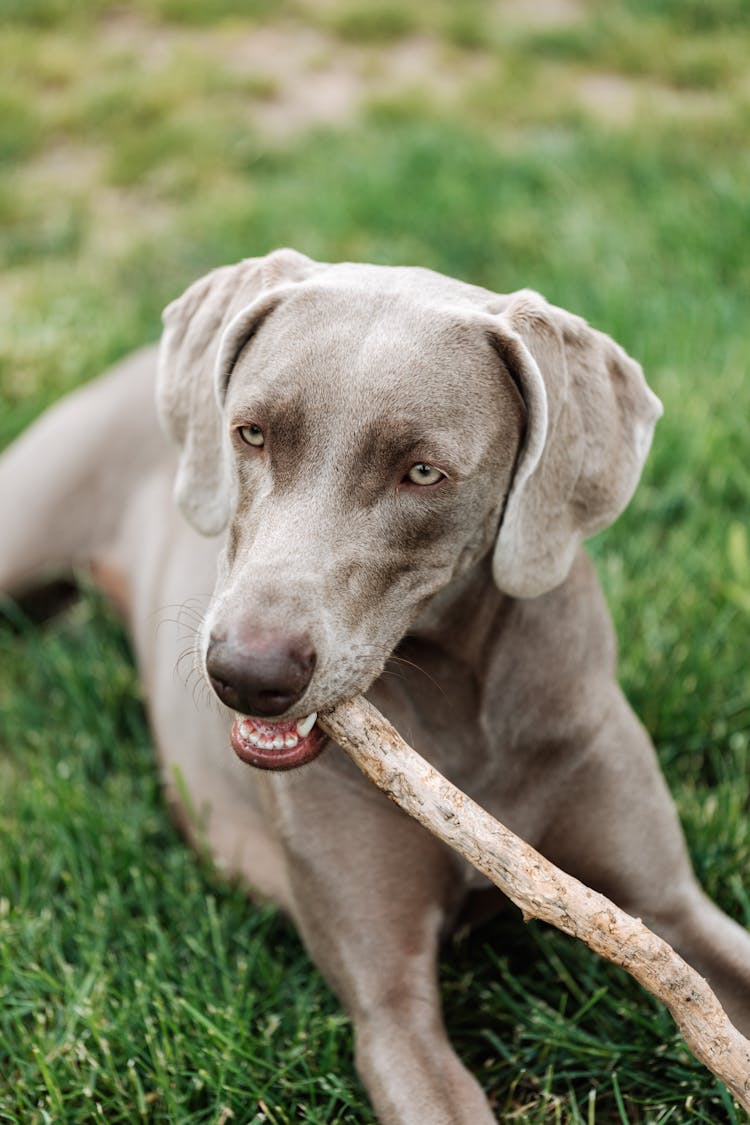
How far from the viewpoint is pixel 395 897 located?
8.79ft

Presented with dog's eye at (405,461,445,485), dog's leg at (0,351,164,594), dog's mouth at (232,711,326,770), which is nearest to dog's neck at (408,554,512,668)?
dog's eye at (405,461,445,485)

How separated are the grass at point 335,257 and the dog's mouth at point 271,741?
657 mm

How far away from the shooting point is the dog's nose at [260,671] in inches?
81.8

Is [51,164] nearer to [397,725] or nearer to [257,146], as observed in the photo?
[257,146]

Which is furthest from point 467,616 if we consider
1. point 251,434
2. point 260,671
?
point 260,671

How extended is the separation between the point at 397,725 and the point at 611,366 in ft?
2.54

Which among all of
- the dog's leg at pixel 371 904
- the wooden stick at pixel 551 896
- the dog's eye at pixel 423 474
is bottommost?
the dog's leg at pixel 371 904

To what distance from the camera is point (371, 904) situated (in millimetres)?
2672

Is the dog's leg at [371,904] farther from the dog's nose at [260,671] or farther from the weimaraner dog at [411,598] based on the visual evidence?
the dog's nose at [260,671]

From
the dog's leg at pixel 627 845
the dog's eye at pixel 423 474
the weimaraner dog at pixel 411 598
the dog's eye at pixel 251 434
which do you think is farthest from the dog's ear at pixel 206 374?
the dog's leg at pixel 627 845

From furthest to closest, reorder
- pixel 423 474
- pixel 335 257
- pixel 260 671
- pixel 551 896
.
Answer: pixel 335 257
pixel 423 474
pixel 551 896
pixel 260 671

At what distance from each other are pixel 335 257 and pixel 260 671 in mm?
3701

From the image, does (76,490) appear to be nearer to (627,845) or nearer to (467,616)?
(467,616)

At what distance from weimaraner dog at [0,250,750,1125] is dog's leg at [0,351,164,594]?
1.17m
